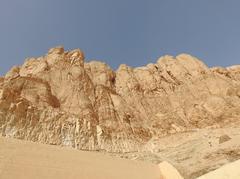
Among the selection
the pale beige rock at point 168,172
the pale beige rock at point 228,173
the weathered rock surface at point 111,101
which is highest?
the weathered rock surface at point 111,101

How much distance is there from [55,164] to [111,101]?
30006mm

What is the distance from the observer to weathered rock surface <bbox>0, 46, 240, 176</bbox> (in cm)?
3353

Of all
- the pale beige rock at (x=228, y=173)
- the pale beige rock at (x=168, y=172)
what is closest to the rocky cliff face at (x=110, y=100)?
the pale beige rock at (x=168, y=172)

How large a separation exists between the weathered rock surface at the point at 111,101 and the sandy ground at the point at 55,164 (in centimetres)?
1989

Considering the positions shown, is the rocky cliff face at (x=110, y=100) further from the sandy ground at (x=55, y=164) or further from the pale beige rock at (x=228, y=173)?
the pale beige rock at (x=228, y=173)

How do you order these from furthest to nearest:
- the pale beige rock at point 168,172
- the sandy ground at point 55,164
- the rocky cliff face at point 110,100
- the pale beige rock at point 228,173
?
the rocky cliff face at point 110,100
the pale beige rock at point 168,172
the sandy ground at point 55,164
the pale beige rock at point 228,173

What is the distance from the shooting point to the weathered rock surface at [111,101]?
3353cm

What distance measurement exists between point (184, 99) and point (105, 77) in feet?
36.8

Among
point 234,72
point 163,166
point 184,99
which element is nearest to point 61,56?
point 184,99

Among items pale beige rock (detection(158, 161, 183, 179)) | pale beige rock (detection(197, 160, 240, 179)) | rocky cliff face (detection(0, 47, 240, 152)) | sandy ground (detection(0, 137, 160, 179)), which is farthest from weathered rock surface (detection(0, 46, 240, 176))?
pale beige rock (detection(197, 160, 240, 179))

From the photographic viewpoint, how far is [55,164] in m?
11.7

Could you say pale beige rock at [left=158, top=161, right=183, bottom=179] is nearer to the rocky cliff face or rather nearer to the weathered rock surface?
the weathered rock surface

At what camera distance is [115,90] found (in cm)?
4562

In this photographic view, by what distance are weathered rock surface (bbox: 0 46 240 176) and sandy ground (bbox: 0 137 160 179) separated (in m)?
19.9
